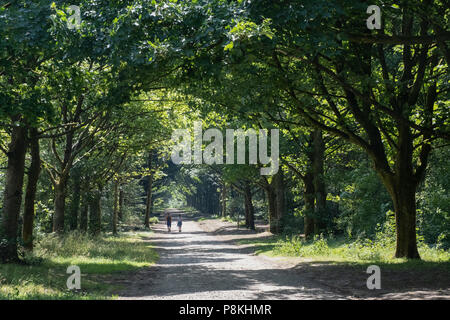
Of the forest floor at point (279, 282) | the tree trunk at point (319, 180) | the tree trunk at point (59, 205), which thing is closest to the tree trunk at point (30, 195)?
the forest floor at point (279, 282)

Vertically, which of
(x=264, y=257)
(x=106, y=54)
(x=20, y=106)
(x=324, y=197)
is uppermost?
(x=106, y=54)

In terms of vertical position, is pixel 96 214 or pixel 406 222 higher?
pixel 406 222

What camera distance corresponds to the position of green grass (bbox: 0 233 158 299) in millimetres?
10180

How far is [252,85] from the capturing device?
14.9 meters

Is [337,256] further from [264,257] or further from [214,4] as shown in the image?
[214,4]

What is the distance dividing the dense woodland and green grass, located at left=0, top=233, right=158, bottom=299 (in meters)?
1.20

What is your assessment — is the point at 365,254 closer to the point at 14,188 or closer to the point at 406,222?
the point at 406,222

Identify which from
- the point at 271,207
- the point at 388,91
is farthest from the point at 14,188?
the point at 271,207

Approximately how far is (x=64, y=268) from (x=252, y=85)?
8281mm

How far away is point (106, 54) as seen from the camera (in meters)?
10.3

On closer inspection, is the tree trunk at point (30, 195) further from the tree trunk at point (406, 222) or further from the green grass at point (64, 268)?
the tree trunk at point (406, 222)

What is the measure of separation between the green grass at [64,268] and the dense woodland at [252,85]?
120 centimetres
